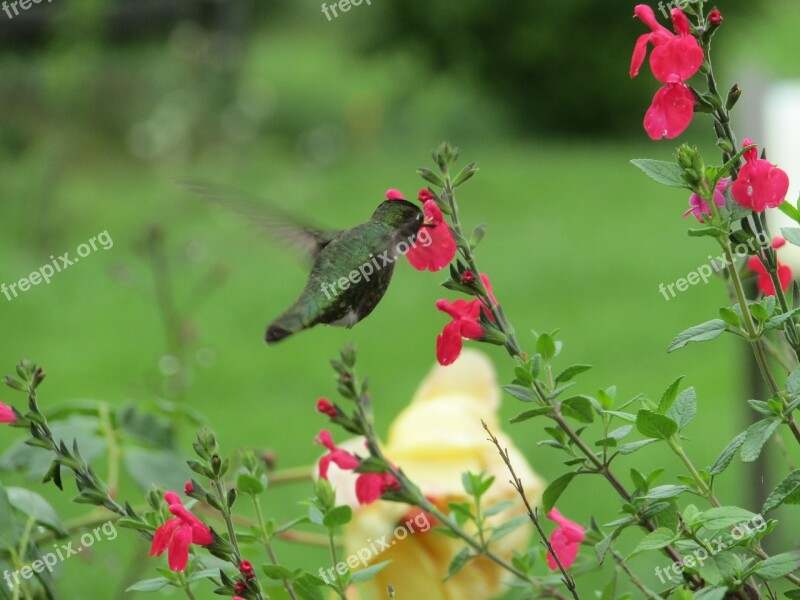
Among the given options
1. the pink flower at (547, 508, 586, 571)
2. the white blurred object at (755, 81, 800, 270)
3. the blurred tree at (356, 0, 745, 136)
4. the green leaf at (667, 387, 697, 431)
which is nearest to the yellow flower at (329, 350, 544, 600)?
the pink flower at (547, 508, 586, 571)

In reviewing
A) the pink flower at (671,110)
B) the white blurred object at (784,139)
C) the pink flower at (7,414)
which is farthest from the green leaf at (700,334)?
the white blurred object at (784,139)

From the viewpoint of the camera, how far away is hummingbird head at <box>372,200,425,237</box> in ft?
3.00

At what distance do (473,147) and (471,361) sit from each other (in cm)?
643

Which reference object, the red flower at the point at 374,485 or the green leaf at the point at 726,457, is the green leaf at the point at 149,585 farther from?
the green leaf at the point at 726,457

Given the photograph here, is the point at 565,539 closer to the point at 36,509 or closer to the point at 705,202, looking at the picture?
the point at 705,202

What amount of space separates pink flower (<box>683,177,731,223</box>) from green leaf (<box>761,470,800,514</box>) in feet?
0.60

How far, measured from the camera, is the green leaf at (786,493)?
0.83m

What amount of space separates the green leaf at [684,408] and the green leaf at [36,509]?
21.5 inches

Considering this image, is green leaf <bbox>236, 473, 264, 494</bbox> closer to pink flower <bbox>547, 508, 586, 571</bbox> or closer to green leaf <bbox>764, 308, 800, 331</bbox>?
pink flower <bbox>547, 508, 586, 571</bbox>

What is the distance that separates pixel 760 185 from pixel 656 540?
0.24 metres

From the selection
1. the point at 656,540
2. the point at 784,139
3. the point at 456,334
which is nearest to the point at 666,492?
the point at 656,540

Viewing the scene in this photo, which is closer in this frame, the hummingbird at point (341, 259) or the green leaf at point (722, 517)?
the green leaf at point (722, 517)

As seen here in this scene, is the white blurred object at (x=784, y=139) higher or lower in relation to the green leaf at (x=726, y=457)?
higher

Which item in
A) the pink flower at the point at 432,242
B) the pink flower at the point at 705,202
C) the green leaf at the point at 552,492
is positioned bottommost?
the green leaf at the point at 552,492
